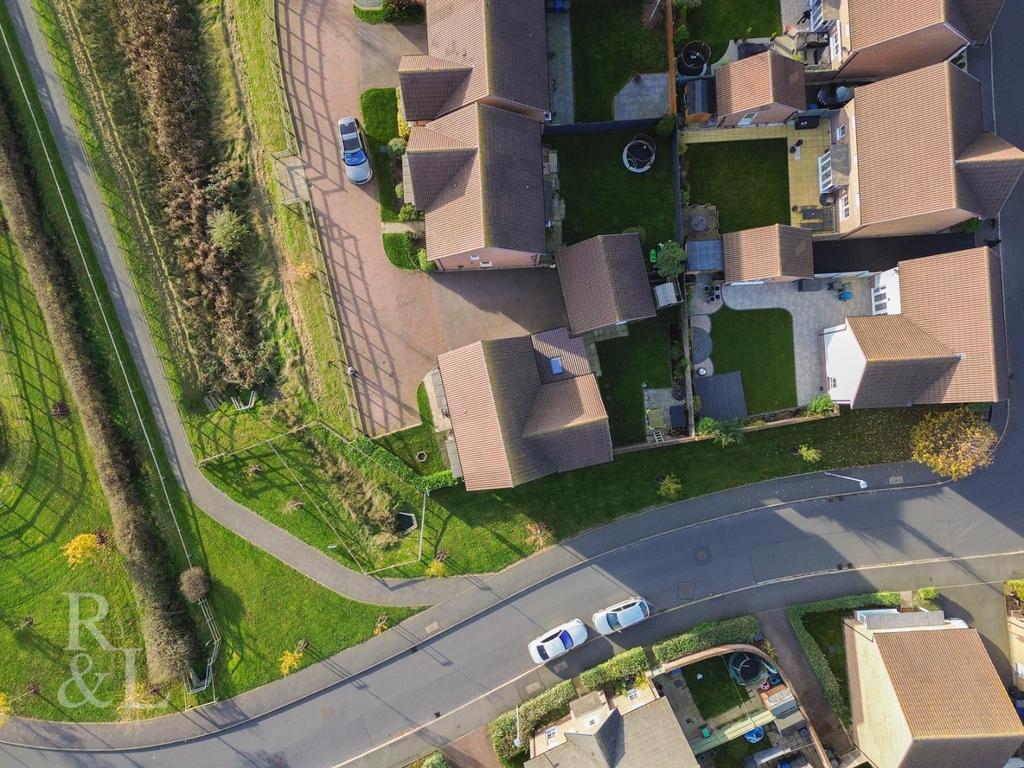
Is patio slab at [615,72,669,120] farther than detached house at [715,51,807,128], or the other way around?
patio slab at [615,72,669,120]

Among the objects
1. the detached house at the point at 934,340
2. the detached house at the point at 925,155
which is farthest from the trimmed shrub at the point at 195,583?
the detached house at the point at 925,155

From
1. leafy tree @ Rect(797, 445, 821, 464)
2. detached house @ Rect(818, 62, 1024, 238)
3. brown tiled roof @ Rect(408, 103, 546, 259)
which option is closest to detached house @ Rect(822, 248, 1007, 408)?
detached house @ Rect(818, 62, 1024, 238)

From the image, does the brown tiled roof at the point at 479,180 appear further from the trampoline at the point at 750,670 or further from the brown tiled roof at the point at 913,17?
the trampoline at the point at 750,670

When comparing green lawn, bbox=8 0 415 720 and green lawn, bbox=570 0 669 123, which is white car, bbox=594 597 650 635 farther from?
green lawn, bbox=570 0 669 123

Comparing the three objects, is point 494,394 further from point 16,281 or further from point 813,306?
point 16,281

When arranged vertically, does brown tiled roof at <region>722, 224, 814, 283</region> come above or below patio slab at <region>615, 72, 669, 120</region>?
below

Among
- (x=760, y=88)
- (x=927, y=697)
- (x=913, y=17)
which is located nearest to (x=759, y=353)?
(x=760, y=88)

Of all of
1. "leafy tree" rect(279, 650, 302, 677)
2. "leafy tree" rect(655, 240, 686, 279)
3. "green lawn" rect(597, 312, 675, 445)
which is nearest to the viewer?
"leafy tree" rect(655, 240, 686, 279)
